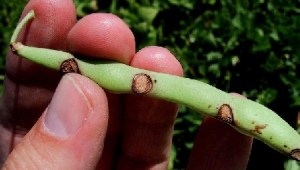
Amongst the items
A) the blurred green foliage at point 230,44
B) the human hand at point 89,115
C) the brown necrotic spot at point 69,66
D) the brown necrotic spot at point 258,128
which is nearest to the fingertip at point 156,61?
the human hand at point 89,115

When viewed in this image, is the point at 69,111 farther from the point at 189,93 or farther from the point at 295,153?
the point at 295,153

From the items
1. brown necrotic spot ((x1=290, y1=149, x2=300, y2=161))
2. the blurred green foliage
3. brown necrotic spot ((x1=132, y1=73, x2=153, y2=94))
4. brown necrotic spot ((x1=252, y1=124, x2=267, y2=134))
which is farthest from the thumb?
the blurred green foliage

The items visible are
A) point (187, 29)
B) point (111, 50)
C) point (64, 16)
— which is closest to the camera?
point (111, 50)

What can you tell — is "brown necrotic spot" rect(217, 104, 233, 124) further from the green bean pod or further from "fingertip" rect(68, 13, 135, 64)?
"fingertip" rect(68, 13, 135, 64)

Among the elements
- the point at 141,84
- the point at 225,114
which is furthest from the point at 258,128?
the point at 141,84

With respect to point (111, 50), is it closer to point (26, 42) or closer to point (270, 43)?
point (26, 42)

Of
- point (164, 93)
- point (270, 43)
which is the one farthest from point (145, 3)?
point (164, 93)
